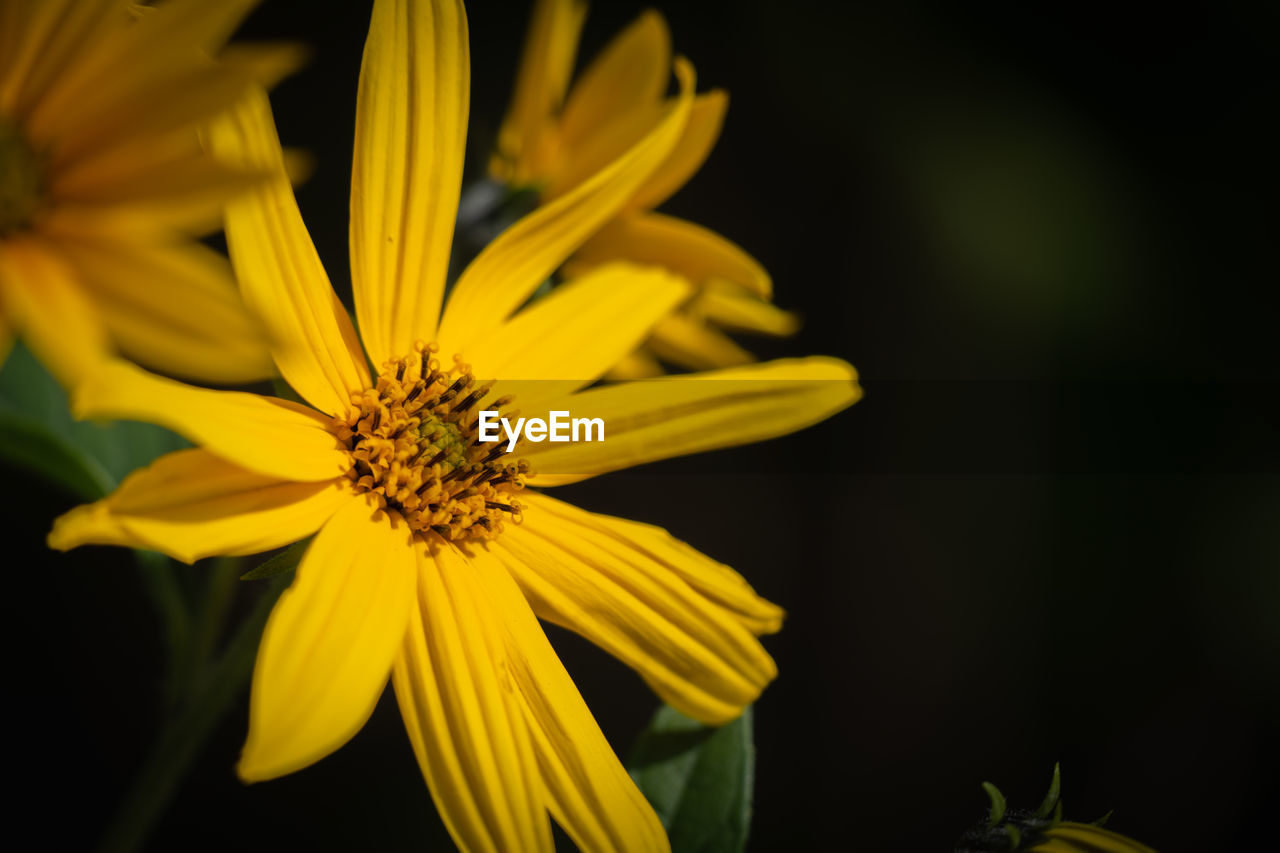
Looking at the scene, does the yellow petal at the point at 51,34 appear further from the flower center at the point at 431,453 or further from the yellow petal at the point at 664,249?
the yellow petal at the point at 664,249

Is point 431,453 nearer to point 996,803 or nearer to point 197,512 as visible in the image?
point 197,512

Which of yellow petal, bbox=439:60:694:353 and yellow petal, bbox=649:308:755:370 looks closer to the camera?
yellow petal, bbox=439:60:694:353

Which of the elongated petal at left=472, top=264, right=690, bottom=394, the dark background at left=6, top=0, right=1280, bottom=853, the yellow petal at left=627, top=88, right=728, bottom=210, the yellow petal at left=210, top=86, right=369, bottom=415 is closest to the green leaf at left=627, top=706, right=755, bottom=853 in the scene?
the dark background at left=6, top=0, right=1280, bottom=853

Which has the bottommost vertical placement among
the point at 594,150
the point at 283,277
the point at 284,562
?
the point at 284,562

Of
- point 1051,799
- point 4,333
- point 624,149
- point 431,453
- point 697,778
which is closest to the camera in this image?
point 4,333

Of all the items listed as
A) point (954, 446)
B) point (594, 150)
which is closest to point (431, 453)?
point (594, 150)

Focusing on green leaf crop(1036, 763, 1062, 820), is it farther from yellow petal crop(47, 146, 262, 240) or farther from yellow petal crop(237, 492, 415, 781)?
yellow petal crop(47, 146, 262, 240)
